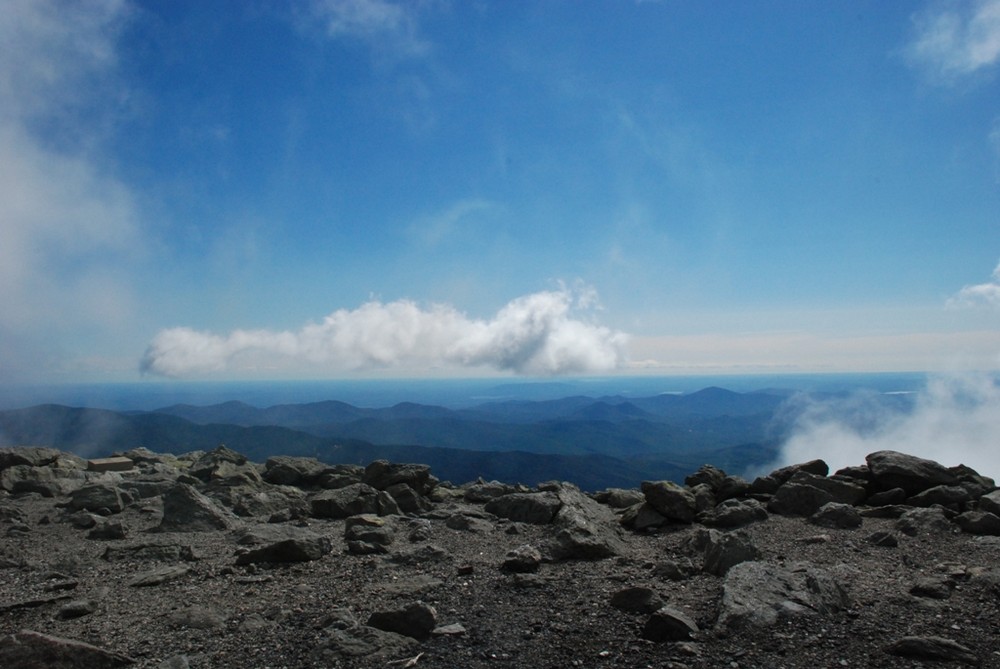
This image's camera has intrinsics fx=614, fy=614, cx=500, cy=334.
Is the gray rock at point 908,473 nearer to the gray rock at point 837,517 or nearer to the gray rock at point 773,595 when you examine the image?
the gray rock at point 837,517

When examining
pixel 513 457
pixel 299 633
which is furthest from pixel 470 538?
pixel 513 457

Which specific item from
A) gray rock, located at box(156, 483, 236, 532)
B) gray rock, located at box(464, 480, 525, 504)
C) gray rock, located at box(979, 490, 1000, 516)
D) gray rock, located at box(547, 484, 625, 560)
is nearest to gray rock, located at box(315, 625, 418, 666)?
gray rock, located at box(547, 484, 625, 560)

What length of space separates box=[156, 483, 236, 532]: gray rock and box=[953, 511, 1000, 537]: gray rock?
59.2ft

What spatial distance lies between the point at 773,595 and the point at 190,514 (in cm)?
1424

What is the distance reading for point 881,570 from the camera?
11516mm

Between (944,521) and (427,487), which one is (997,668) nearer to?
(944,521)

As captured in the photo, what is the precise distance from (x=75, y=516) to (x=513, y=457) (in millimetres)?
163039

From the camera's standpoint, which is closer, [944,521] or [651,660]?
[651,660]

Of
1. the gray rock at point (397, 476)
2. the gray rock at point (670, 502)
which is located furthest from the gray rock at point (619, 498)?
the gray rock at point (397, 476)

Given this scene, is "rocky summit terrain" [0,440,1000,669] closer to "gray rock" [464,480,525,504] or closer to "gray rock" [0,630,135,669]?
"gray rock" [0,630,135,669]

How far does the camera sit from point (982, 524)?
14.0 metres

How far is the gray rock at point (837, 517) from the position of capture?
15289mm

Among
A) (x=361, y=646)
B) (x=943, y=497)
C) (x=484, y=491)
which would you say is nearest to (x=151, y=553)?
(x=361, y=646)

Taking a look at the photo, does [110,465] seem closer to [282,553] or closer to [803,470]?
[282,553]
